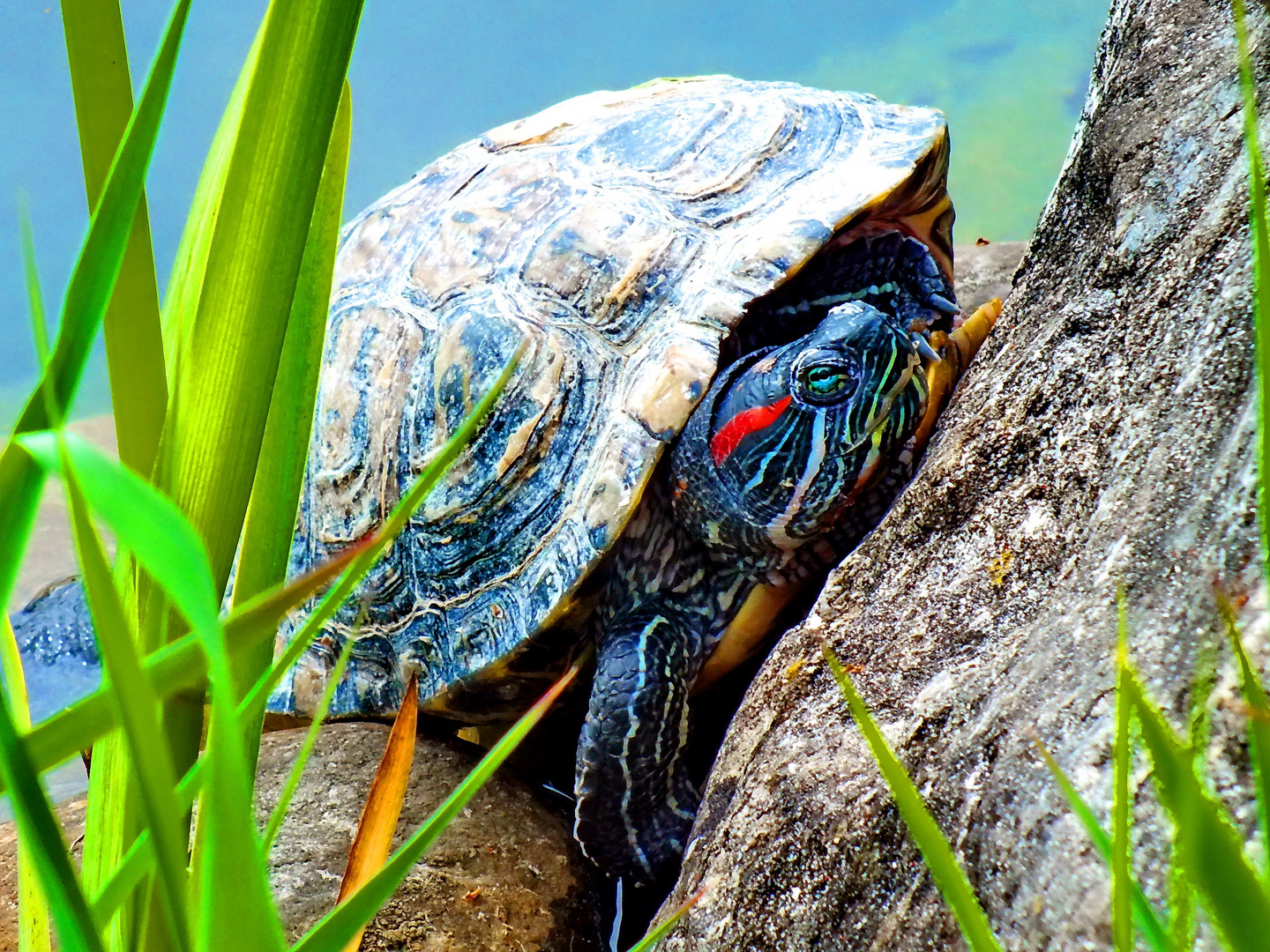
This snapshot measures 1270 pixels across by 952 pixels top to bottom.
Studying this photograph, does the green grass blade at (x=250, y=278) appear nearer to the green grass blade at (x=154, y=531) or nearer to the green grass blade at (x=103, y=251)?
the green grass blade at (x=103, y=251)

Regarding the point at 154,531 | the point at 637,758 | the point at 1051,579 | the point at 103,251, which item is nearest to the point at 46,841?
the point at 154,531

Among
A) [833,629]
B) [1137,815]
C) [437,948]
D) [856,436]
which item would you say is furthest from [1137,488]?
[437,948]

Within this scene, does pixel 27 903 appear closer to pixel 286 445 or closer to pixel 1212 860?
pixel 286 445

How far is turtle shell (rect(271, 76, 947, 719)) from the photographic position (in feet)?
5.69

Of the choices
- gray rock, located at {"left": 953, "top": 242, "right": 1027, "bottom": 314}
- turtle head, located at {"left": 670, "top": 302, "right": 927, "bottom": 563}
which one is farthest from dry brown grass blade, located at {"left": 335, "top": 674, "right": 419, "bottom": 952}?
gray rock, located at {"left": 953, "top": 242, "right": 1027, "bottom": 314}

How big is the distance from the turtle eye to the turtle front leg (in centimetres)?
54

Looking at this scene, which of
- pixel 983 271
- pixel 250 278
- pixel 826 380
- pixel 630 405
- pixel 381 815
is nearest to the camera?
pixel 250 278

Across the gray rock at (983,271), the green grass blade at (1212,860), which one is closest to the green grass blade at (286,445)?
the green grass blade at (1212,860)

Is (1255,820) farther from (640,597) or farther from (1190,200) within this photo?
(640,597)

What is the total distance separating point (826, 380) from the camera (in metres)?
1.57

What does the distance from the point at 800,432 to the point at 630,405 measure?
34 cm

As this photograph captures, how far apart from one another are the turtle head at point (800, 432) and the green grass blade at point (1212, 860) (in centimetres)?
128

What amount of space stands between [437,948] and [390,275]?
145 centimetres

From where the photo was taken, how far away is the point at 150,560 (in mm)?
281
